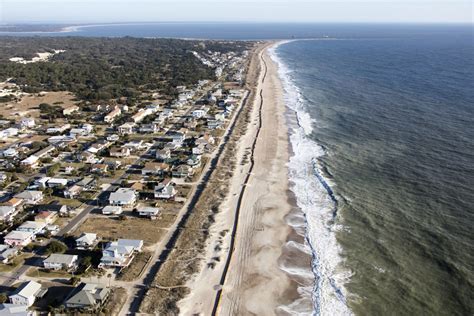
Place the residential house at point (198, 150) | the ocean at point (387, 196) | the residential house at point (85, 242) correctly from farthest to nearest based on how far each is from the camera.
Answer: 1. the residential house at point (198, 150)
2. the residential house at point (85, 242)
3. the ocean at point (387, 196)

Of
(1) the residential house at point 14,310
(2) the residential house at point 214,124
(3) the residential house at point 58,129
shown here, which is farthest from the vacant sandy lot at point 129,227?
(3) the residential house at point 58,129

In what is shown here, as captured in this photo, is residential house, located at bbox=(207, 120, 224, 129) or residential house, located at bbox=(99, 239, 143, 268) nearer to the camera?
residential house, located at bbox=(99, 239, 143, 268)

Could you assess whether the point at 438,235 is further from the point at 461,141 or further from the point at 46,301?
the point at 46,301

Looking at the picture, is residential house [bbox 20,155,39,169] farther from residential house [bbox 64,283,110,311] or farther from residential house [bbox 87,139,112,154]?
residential house [bbox 64,283,110,311]

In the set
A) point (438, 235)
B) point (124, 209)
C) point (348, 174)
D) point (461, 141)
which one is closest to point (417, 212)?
point (438, 235)

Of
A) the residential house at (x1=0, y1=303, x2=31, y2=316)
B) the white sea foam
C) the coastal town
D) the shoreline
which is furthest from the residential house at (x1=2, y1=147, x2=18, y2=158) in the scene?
the white sea foam

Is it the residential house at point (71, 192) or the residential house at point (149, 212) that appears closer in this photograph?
the residential house at point (149, 212)

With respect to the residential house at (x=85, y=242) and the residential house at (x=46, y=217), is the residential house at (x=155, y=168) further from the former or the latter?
the residential house at (x=85, y=242)
